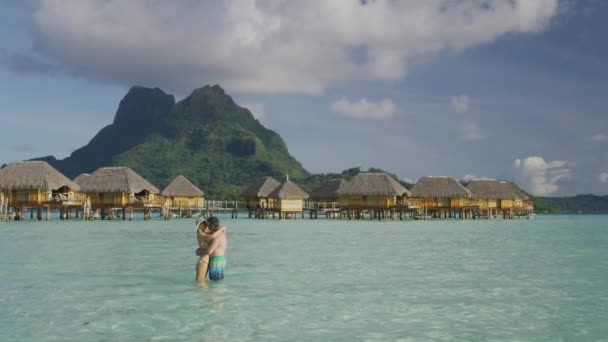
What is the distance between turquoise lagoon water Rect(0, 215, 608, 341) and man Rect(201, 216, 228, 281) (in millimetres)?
442

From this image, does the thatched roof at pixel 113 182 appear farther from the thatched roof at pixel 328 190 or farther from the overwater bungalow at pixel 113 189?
the thatched roof at pixel 328 190

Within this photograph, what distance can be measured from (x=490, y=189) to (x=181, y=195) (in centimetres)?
2933

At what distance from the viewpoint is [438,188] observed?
53.4 m

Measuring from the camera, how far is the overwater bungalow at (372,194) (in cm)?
5084

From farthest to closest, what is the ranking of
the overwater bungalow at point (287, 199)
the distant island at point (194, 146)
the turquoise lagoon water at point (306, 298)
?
the distant island at point (194, 146)
the overwater bungalow at point (287, 199)
the turquoise lagoon water at point (306, 298)

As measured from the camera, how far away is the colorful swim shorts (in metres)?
11.4

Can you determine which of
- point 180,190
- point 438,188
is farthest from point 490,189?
point 180,190

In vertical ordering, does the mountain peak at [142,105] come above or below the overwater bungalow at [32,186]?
above

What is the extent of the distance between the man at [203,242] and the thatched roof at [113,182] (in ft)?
125

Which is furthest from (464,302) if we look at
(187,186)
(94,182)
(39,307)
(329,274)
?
(187,186)

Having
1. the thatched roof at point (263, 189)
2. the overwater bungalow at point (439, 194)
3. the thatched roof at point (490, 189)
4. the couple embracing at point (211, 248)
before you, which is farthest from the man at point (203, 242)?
the thatched roof at point (490, 189)

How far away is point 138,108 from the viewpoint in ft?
459

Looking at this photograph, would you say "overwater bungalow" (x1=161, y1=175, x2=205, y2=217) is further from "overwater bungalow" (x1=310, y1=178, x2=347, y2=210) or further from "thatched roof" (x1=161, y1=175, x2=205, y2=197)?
"overwater bungalow" (x1=310, y1=178, x2=347, y2=210)

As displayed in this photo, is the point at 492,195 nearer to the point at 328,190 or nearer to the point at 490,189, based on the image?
the point at 490,189
